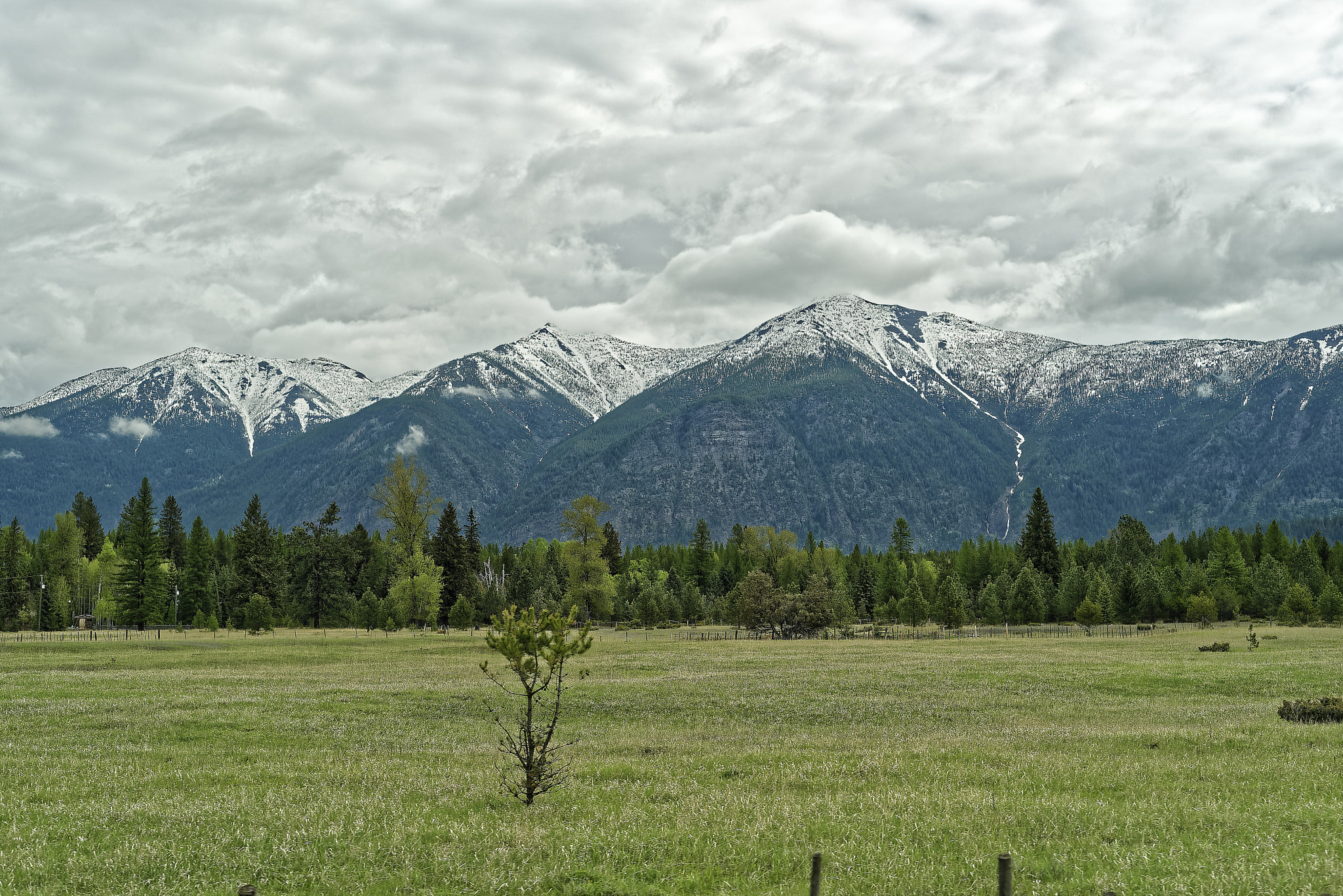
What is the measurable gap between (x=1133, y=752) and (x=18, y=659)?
74839 millimetres

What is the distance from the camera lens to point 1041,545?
154625 mm

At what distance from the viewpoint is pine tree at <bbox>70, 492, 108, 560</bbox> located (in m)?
164

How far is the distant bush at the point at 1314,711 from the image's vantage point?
31.7 metres

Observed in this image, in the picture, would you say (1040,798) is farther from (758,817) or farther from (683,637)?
(683,637)

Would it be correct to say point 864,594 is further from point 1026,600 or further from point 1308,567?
point 1308,567

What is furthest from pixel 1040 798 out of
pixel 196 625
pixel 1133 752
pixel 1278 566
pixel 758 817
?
pixel 1278 566

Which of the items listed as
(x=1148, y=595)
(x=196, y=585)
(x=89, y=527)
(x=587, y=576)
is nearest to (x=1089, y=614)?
(x=1148, y=595)

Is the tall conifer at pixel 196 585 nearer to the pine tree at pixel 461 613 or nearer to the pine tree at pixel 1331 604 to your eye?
the pine tree at pixel 461 613

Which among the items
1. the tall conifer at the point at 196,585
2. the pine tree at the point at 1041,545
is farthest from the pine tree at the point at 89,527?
the pine tree at the point at 1041,545

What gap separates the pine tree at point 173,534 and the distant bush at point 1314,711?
500 ft

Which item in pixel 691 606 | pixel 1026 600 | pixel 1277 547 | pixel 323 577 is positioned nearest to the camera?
pixel 1026 600

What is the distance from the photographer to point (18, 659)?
2591 inches

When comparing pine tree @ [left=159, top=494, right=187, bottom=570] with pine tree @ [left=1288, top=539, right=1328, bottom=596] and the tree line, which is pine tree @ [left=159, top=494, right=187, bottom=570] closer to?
the tree line

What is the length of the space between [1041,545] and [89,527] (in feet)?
586
